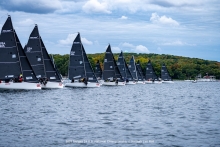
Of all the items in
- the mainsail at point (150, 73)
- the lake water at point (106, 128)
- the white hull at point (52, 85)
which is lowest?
the lake water at point (106, 128)

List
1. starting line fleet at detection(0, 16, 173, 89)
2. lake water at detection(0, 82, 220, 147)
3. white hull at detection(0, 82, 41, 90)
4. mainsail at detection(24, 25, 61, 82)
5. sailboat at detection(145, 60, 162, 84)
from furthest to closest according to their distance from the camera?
sailboat at detection(145, 60, 162, 84) → mainsail at detection(24, 25, 61, 82) → white hull at detection(0, 82, 41, 90) → starting line fleet at detection(0, 16, 173, 89) → lake water at detection(0, 82, 220, 147)

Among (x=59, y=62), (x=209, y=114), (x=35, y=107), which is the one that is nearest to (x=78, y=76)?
(x=35, y=107)

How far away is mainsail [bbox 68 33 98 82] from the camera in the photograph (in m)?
70.8

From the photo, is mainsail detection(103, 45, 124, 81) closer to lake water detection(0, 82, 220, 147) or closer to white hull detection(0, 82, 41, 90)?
white hull detection(0, 82, 41, 90)

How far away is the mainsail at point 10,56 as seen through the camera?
53781 millimetres

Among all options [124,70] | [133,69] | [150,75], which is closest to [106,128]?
[124,70]

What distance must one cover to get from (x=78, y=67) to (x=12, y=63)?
18236mm

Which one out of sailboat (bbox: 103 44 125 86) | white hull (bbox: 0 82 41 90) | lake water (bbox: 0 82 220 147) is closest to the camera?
lake water (bbox: 0 82 220 147)

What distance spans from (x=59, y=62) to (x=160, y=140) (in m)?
170

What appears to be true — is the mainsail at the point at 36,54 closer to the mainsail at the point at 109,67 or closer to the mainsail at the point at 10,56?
the mainsail at the point at 10,56

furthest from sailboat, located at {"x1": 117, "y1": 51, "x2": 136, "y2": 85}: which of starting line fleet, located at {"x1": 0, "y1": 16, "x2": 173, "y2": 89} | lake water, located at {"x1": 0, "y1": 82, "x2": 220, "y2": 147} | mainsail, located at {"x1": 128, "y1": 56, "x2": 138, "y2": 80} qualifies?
lake water, located at {"x1": 0, "y1": 82, "x2": 220, "y2": 147}

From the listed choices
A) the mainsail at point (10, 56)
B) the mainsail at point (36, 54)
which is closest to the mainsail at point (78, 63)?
the mainsail at point (36, 54)

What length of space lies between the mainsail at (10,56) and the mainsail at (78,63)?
16081mm

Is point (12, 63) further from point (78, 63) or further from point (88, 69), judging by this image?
point (88, 69)
